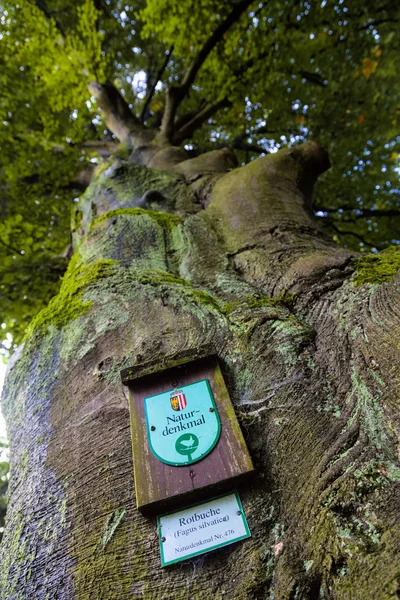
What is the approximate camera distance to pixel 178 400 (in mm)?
1393

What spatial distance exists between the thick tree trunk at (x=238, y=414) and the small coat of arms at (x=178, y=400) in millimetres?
187

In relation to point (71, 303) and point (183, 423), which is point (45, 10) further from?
point (183, 423)

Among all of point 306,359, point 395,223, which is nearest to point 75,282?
point 306,359

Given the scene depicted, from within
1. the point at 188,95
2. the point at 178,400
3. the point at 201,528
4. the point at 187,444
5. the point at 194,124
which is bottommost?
the point at 201,528

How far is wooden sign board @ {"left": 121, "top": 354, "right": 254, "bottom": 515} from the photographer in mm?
1174

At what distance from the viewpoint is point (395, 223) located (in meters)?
7.20

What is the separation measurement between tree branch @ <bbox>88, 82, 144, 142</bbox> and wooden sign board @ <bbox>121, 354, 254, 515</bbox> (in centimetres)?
518

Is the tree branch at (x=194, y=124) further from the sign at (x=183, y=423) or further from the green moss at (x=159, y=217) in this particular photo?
the sign at (x=183, y=423)

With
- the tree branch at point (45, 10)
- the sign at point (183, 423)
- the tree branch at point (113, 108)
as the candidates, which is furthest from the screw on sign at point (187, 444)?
the tree branch at point (45, 10)

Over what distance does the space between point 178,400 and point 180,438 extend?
14 cm

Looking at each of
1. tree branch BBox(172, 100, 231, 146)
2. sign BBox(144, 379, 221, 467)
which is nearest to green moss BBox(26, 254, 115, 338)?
sign BBox(144, 379, 221, 467)

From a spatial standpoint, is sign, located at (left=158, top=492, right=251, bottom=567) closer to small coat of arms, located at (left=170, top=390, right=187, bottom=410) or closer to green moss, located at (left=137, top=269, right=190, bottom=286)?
small coat of arms, located at (left=170, top=390, right=187, bottom=410)

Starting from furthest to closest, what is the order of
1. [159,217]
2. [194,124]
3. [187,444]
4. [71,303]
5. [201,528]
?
[194,124]
[159,217]
[71,303]
[187,444]
[201,528]


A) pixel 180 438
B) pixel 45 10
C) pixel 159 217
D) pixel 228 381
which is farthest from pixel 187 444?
pixel 45 10
